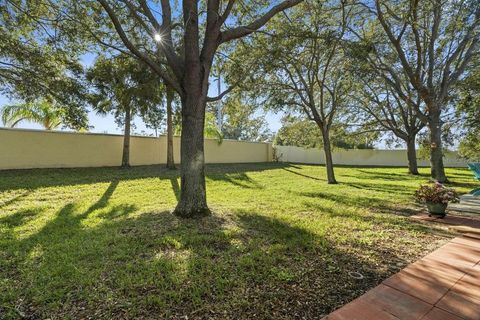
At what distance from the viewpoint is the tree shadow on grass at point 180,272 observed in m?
2.10

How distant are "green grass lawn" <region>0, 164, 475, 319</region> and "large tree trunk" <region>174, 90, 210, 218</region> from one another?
0.29 meters

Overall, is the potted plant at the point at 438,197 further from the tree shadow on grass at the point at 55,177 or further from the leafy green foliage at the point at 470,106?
the leafy green foliage at the point at 470,106

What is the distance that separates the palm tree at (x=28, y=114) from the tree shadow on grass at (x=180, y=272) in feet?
27.6

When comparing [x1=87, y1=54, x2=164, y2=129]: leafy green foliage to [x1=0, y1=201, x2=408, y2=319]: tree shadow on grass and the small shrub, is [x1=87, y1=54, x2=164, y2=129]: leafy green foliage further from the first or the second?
the small shrub

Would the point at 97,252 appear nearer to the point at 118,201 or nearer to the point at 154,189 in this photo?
the point at 118,201

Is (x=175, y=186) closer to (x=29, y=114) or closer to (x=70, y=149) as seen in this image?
(x=70, y=149)

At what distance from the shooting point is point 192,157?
4367 mm

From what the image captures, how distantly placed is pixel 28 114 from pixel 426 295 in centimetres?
1339

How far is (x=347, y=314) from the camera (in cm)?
197

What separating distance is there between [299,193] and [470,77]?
890cm

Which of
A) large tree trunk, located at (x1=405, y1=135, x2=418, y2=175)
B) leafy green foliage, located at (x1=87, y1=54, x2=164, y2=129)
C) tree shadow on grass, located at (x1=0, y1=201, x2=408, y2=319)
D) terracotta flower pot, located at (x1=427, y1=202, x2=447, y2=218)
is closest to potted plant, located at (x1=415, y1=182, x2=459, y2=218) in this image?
terracotta flower pot, located at (x1=427, y1=202, x2=447, y2=218)

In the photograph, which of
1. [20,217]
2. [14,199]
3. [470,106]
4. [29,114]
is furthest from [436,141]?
[29,114]

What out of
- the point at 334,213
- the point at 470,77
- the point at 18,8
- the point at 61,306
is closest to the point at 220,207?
the point at 334,213

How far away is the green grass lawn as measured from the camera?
2.14m
